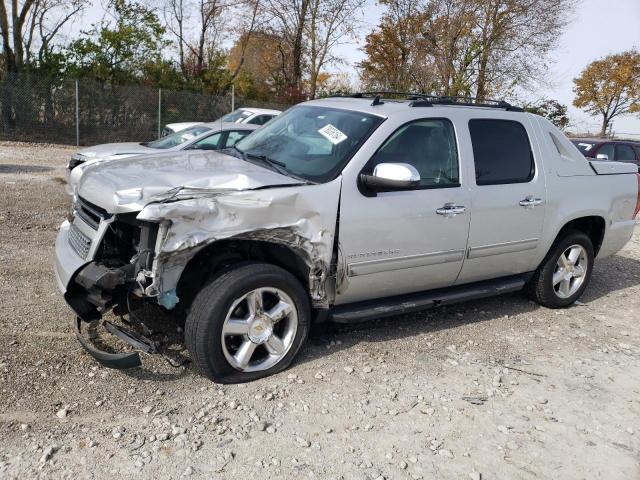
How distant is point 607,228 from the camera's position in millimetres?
5766

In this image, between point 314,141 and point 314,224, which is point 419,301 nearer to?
point 314,224

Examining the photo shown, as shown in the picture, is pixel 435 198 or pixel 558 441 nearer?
pixel 558 441

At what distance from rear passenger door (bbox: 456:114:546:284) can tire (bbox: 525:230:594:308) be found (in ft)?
1.16

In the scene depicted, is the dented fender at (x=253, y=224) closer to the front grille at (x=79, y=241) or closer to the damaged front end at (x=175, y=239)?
the damaged front end at (x=175, y=239)

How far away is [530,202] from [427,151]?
1180 mm

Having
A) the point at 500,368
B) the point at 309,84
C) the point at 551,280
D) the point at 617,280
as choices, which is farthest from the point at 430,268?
the point at 309,84

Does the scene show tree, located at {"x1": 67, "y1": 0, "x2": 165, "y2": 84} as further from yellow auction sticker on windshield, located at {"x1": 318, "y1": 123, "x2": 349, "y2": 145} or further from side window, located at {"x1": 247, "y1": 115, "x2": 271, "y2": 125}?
yellow auction sticker on windshield, located at {"x1": 318, "y1": 123, "x2": 349, "y2": 145}

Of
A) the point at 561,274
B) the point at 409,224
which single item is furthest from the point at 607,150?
the point at 409,224

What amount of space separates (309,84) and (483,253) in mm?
25887

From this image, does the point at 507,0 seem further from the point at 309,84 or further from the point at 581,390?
the point at 581,390

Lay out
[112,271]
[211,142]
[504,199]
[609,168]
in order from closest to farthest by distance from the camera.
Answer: [112,271]
[504,199]
[609,168]
[211,142]

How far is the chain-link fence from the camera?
17.8 meters

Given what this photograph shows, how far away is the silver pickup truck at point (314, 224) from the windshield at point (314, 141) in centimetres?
2

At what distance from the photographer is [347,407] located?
3.56 meters
